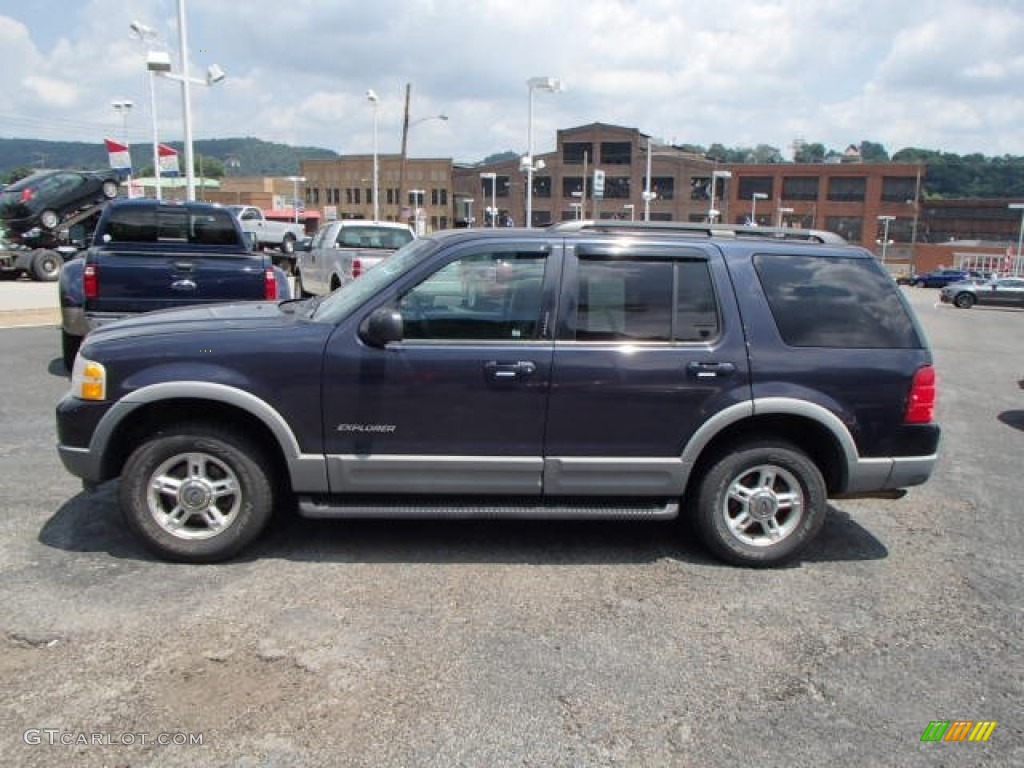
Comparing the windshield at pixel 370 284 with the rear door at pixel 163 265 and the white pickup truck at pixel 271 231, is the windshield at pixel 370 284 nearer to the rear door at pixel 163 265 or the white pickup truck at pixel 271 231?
the rear door at pixel 163 265

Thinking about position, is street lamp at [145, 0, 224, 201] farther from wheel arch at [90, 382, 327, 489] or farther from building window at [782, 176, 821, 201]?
building window at [782, 176, 821, 201]

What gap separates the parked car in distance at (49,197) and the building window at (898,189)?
92158 millimetres

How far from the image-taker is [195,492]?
14.4 ft

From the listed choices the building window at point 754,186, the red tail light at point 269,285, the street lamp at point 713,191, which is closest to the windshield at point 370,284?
the red tail light at point 269,285

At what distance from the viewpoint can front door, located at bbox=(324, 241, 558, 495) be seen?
4.32m

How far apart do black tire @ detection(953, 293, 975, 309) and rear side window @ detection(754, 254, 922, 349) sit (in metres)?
37.1

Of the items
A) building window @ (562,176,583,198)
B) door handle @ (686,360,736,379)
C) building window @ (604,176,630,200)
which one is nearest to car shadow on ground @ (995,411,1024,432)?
door handle @ (686,360,736,379)

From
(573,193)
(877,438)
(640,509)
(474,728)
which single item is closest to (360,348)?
(640,509)

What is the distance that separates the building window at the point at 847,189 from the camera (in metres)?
97.2

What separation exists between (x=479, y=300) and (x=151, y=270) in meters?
5.37

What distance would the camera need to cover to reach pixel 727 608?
4.14m

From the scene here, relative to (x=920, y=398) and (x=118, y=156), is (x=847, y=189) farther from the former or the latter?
(x=920, y=398)

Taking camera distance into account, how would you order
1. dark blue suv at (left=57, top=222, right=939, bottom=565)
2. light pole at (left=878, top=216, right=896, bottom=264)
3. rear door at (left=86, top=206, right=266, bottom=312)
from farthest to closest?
light pole at (left=878, top=216, right=896, bottom=264) → rear door at (left=86, top=206, right=266, bottom=312) → dark blue suv at (left=57, top=222, right=939, bottom=565)

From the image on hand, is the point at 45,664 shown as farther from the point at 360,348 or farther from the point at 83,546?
the point at 360,348
